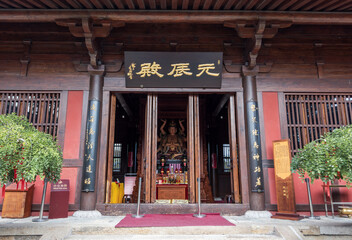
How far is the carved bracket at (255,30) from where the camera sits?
4.60 metres

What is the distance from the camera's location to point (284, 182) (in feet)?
14.3

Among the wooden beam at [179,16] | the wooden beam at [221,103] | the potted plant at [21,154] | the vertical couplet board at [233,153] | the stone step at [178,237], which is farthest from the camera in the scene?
the wooden beam at [221,103]

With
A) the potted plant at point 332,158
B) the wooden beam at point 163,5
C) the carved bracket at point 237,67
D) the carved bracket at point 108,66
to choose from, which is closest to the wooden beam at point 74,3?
the carved bracket at point 108,66

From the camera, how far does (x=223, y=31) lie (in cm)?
540

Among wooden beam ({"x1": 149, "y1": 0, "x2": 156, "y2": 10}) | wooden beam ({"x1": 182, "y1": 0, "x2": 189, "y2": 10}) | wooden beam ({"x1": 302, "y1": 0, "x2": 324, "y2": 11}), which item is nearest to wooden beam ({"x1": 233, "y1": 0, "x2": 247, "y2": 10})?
wooden beam ({"x1": 182, "y1": 0, "x2": 189, "y2": 10})

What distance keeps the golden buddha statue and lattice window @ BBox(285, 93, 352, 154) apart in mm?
4459

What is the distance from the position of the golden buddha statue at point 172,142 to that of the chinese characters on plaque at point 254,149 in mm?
4321

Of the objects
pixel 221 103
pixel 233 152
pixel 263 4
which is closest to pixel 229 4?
pixel 263 4

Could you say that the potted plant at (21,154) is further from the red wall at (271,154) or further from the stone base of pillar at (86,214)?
the red wall at (271,154)

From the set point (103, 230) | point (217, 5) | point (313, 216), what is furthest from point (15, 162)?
point (313, 216)

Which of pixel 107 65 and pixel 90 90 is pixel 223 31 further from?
pixel 90 90

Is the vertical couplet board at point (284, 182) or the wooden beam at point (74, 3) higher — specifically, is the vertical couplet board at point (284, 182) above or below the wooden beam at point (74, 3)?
below

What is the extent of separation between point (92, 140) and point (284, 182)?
328 centimetres

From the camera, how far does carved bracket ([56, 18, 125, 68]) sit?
4531 mm
